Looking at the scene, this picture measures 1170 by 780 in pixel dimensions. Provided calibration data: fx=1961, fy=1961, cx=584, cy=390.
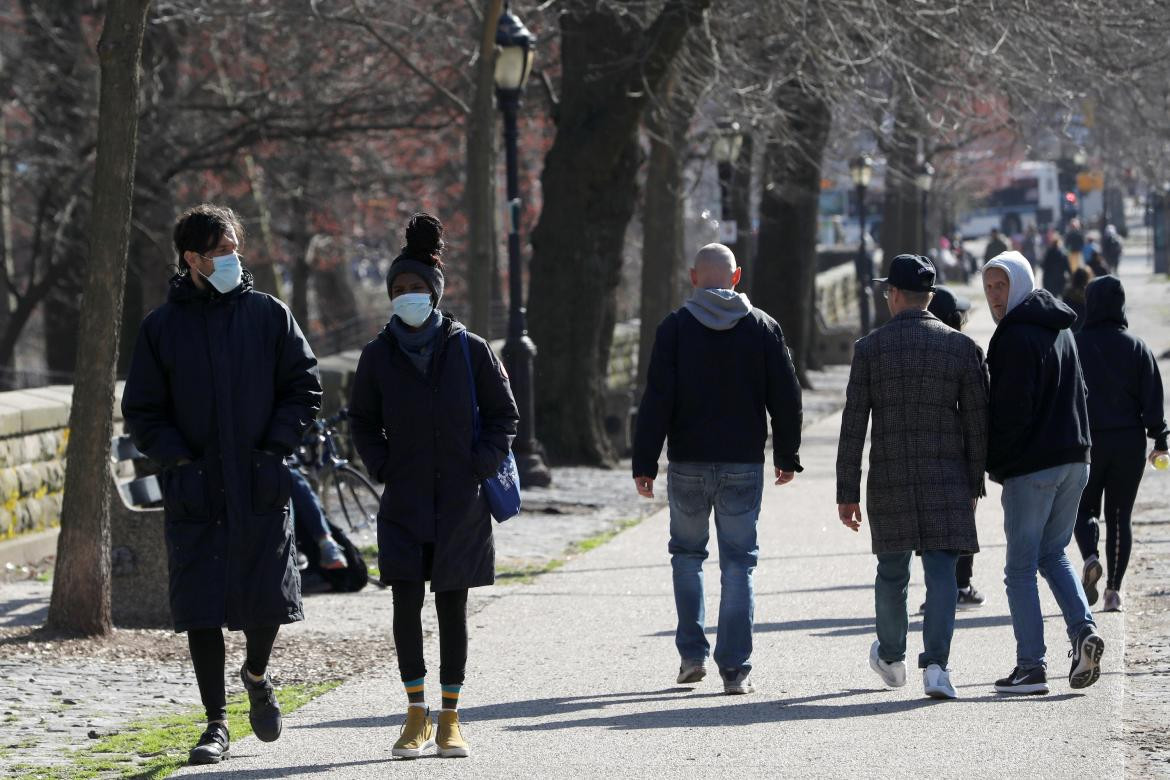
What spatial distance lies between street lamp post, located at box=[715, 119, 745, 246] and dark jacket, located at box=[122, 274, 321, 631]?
15471mm

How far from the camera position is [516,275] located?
16.3m

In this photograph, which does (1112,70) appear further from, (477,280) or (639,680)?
(639,680)

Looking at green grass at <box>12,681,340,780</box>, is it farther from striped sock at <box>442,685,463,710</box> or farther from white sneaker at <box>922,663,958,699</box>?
white sneaker at <box>922,663,958,699</box>

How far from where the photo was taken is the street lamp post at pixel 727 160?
71.6 ft

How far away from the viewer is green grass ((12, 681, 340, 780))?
6.38m

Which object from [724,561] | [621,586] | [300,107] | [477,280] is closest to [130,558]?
[621,586]

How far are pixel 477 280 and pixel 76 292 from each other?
1089 centimetres

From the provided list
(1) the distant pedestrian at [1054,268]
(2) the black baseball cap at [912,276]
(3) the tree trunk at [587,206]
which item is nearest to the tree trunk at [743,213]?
(3) the tree trunk at [587,206]

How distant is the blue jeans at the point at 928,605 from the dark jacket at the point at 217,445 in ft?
7.82

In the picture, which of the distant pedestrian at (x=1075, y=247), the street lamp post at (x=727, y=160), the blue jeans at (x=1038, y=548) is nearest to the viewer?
the blue jeans at (x=1038, y=548)

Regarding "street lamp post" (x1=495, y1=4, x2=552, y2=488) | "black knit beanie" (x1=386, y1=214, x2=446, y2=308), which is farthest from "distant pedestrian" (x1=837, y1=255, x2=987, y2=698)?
"street lamp post" (x1=495, y1=4, x2=552, y2=488)

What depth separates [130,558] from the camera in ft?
32.3

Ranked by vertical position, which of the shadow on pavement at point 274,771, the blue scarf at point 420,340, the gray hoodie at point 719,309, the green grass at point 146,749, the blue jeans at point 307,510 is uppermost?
the gray hoodie at point 719,309

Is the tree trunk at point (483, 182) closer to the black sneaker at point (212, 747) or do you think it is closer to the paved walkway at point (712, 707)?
the paved walkway at point (712, 707)
